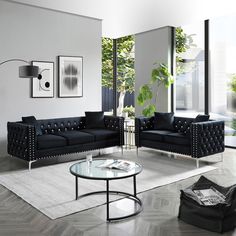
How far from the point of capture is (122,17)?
7.21 metres

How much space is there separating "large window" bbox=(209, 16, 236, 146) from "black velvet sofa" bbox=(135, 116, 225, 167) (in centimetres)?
139

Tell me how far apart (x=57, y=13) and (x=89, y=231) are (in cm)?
532

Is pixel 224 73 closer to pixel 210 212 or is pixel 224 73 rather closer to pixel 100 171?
pixel 100 171

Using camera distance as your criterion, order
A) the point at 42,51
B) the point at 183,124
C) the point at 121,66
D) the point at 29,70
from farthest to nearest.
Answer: the point at 121,66 → the point at 42,51 → the point at 183,124 → the point at 29,70

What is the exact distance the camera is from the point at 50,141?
18.0 ft

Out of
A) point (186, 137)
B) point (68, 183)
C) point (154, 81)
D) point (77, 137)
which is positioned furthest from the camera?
point (154, 81)

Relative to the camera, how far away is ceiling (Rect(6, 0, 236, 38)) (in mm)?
6102

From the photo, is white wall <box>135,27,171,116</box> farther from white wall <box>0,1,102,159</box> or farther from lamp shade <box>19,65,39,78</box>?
lamp shade <box>19,65,39,78</box>

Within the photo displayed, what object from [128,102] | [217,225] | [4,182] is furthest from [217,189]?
[128,102]

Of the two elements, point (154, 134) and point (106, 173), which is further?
point (154, 134)

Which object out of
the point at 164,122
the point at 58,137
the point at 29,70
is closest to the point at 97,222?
the point at 58,137

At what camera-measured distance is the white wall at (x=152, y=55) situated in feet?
26.6

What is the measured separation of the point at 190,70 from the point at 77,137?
362cm

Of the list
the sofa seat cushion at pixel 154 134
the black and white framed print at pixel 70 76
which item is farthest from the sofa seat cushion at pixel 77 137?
the black and white framed print at pixel 70 76
